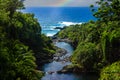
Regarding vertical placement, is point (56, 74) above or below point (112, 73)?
below

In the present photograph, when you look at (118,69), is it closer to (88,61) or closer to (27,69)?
(27,69)

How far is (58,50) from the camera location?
4648 inches

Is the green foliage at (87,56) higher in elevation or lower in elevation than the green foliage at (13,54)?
lower

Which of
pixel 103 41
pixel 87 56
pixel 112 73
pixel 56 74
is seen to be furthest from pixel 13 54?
pixel 87 56

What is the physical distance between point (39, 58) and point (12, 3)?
72.1 feet

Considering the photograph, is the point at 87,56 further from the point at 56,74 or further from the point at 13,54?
the point at 13,54

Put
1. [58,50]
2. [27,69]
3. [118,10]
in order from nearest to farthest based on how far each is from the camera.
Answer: [27,69], [118,10], [58,50]

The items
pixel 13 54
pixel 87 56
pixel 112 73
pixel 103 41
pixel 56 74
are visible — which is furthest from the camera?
pixel 87 56

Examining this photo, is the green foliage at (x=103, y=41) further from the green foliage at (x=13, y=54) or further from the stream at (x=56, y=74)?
the green foliage at (x=13, y=54)

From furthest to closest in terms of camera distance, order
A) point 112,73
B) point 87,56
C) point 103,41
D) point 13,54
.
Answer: point 87,56, point 103,41, point 13,54, point 112,73

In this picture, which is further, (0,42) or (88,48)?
(88,48)

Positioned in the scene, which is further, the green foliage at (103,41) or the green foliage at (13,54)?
the green foliage at (103,41)

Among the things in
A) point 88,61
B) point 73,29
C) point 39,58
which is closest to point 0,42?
point 88,61

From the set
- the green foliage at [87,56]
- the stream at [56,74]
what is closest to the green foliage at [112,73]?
the stream at [56,74]
